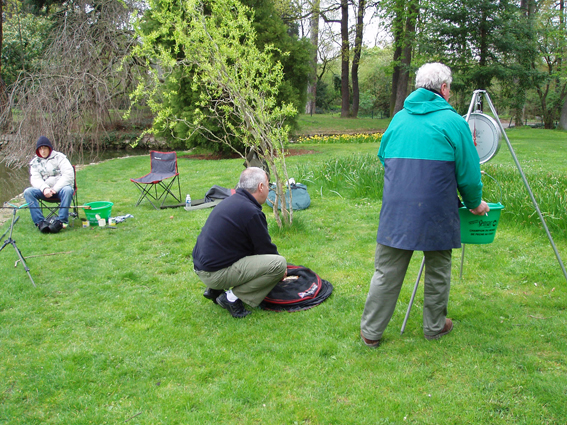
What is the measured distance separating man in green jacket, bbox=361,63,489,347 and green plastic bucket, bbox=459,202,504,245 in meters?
0.11

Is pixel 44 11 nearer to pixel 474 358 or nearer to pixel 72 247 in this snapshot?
pixel 72 247

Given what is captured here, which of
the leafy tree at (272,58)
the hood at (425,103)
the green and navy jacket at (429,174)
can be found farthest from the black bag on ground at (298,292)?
the leafy tree at (272,58)

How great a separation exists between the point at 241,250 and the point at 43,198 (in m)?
3.98

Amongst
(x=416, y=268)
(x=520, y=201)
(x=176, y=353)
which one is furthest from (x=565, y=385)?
(x=520, y=201)

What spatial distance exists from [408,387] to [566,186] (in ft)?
14.0

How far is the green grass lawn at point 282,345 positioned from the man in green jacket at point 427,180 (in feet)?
1.96

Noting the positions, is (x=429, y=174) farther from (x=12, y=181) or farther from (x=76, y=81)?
(x=12, y=181)

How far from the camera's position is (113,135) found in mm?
16125

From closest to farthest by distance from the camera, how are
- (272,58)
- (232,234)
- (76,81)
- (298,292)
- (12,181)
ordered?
(232,234) → (298,292) → (12,181) → (76,81) → (272,58)

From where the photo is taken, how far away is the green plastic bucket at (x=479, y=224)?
269cm

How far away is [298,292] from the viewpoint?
3535 millimetres

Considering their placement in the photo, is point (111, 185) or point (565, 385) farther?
point (111, 185)

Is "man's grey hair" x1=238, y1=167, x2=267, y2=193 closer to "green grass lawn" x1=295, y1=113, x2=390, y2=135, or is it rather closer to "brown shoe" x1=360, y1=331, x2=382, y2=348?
Result: "brown shoe" x1=360, y1=331, x2=382, y2=348

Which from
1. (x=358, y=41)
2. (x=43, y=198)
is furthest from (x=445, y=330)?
(x=358, y=41)
